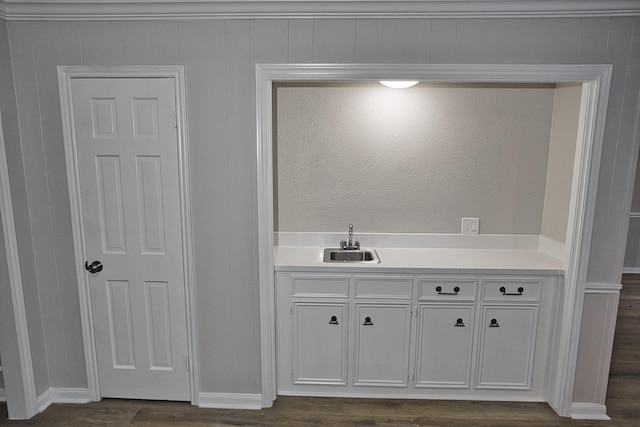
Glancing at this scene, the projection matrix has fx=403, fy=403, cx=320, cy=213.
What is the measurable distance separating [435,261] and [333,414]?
1.20 meters

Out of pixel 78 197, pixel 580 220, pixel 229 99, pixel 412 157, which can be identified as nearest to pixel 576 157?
pixel 580 220

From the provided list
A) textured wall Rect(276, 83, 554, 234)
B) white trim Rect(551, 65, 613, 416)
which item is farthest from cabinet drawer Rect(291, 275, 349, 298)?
white trim Rect(551, 65, 613, 416)

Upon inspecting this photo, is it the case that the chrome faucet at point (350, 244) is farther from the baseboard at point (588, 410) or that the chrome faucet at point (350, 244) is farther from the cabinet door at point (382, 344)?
the baseboard at point (588, 410)

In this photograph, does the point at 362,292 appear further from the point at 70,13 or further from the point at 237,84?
the point at 70,13

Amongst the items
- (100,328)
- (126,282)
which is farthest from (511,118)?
(100,328)

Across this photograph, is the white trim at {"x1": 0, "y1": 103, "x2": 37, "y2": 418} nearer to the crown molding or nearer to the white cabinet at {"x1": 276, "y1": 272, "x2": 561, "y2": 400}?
the crown molding

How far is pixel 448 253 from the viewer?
2.95 metres

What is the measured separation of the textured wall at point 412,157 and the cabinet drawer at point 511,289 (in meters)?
0.60

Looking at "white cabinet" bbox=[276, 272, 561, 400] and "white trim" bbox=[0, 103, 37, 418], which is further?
"white cabinet" bbox=[276, 272, 561, 400]

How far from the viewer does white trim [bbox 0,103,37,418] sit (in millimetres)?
2297

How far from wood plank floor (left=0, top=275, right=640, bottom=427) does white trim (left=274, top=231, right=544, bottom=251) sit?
3.59 ft

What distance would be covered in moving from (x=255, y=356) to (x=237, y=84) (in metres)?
1.69

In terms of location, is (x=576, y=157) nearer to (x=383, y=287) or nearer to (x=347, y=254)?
(x=383, y=287)

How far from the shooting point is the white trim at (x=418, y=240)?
307 cm
